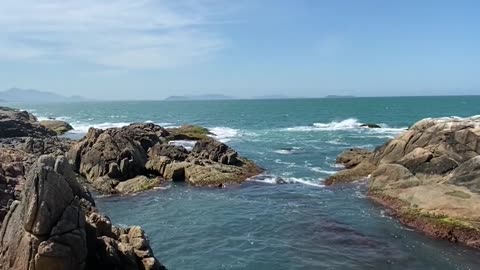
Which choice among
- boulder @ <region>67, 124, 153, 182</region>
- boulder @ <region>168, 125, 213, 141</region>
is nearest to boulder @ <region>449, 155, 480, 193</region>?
boulder @ <region>67, 124, 153, 182</region>

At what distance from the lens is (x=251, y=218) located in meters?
34.6

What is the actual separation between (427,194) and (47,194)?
2643cm

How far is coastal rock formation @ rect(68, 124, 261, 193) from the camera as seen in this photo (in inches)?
1838

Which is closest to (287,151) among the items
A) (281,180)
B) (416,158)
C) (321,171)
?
(321,171)

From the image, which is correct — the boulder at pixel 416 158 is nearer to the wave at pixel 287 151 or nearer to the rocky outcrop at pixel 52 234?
the rocky outcrop at pixel 52 234

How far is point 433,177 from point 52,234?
3029 centimetres

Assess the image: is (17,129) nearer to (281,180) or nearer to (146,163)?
(146,163)

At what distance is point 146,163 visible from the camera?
171 ft

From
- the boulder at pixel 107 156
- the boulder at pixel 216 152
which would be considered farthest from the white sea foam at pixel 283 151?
the boulder at pixel 107 156

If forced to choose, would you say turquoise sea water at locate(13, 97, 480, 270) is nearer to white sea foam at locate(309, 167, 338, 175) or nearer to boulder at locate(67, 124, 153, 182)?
white sea foam at locate(309, 167, 338, 175)

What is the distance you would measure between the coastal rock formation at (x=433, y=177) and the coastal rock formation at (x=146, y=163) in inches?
437

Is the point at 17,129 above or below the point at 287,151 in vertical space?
above

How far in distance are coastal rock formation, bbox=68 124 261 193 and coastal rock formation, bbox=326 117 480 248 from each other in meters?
11.1

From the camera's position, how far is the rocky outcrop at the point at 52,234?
1658 centimetres
